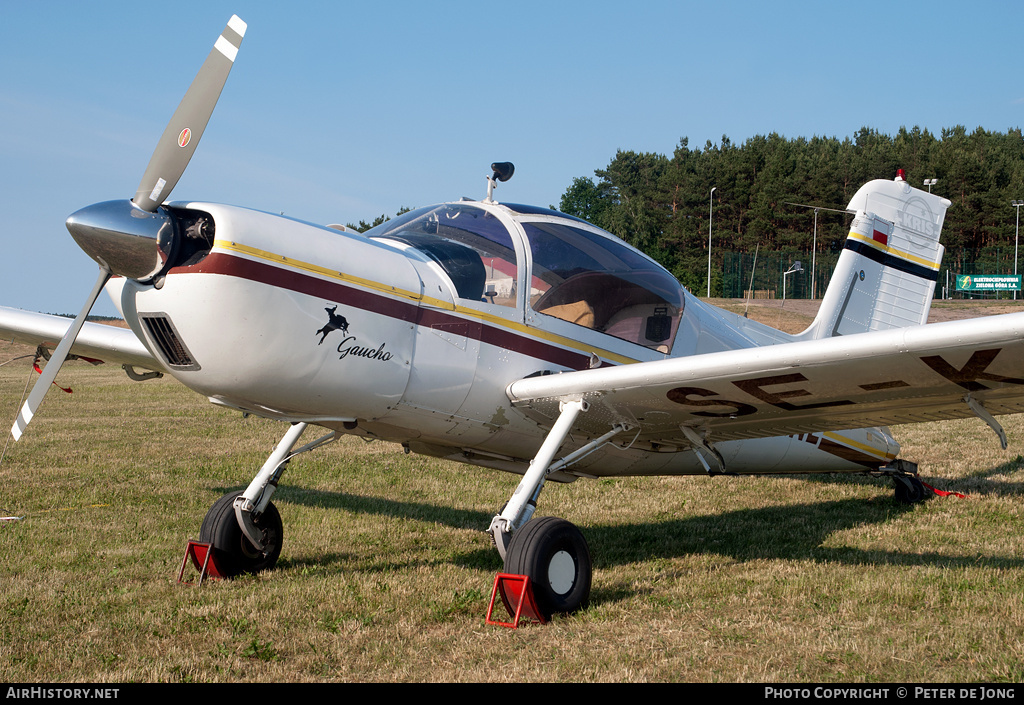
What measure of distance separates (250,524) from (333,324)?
6.51 ft

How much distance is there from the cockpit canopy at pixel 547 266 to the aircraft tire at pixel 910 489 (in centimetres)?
361

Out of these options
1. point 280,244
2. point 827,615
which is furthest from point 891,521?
point 280,244

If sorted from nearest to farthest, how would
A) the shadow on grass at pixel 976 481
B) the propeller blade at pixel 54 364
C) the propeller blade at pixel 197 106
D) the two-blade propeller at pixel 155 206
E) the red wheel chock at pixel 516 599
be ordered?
the two-blade propeller at pixel 155 206, the propeller blade at pixel 197 106, the red wheel chock at pixel 516 599, the propeller blade at pixel 54 364, the shadow on grass at pixel 976 481

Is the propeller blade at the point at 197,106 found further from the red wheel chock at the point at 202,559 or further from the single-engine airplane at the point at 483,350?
the red wheel chock at the point at 202,559

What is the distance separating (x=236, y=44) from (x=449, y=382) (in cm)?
231

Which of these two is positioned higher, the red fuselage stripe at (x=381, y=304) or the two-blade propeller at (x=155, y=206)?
the two-blade propeller at (x=155, y=206)

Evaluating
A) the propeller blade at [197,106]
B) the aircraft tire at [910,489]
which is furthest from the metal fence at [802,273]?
the propeller blade at [197,106]

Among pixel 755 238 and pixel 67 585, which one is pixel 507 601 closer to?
pixel 67 585

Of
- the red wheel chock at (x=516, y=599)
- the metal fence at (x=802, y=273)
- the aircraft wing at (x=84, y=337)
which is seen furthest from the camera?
the metal fence at (x=802, y=273)

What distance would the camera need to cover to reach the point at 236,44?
15.1ft

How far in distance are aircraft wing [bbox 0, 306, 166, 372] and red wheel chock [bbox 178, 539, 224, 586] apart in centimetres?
214

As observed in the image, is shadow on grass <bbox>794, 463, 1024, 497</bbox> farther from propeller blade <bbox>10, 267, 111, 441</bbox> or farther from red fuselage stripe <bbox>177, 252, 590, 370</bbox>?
propeller blade <bbox>10, 267, 111, 441</bbox>

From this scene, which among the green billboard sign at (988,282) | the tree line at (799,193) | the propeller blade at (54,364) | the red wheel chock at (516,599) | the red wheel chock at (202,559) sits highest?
the tree line at (799,193)

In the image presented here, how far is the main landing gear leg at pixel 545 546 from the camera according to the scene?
4.76 meters
